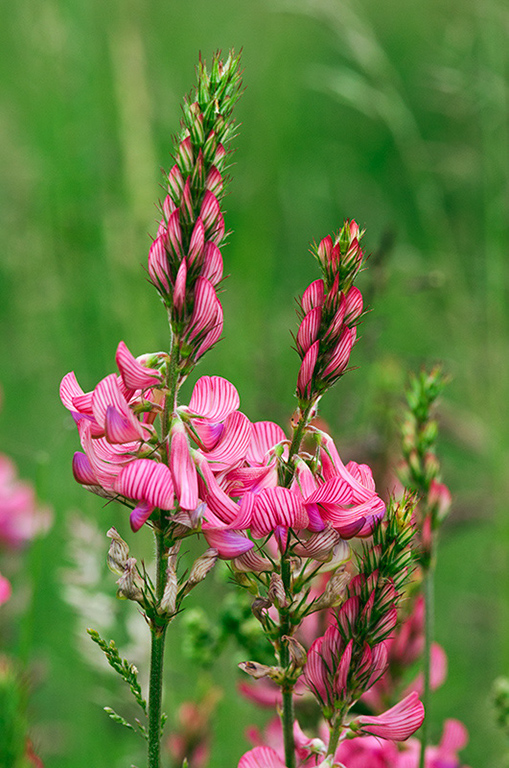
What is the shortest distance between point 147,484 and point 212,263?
0.77 ft

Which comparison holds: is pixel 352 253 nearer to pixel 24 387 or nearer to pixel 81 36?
pixel 81 36

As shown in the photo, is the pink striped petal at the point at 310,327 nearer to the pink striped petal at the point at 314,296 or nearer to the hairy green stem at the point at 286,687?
the pink striped petal at the point at 314,296

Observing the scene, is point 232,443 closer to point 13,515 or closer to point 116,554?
point 116,554

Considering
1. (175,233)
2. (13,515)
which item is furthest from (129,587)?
(13,515)

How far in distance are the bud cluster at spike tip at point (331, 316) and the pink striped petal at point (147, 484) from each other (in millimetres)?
172

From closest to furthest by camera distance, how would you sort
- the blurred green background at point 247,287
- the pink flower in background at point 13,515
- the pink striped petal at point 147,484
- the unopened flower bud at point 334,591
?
the pink striped petal at point 147,484, the unopened flower bud at point 334,591, the pink flower in background at point 13,515, the blurred green background at point 247,287

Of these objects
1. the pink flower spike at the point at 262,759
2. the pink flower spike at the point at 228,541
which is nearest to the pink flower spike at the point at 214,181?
the pink flower spike at the point at 228,541

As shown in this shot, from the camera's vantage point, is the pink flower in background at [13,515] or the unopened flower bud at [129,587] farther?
the pink flower in background at [13,515]

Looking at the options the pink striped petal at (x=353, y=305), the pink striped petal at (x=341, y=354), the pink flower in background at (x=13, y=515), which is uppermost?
the pink striped petal at (x=353, y=305)

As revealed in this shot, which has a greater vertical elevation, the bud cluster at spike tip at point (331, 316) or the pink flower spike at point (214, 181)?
the pink flower spike at point (214, 181)

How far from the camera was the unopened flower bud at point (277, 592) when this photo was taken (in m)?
0.82

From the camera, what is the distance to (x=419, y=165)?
2.77 metres

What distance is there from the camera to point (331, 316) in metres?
0.85

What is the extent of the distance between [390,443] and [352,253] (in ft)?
3.77
